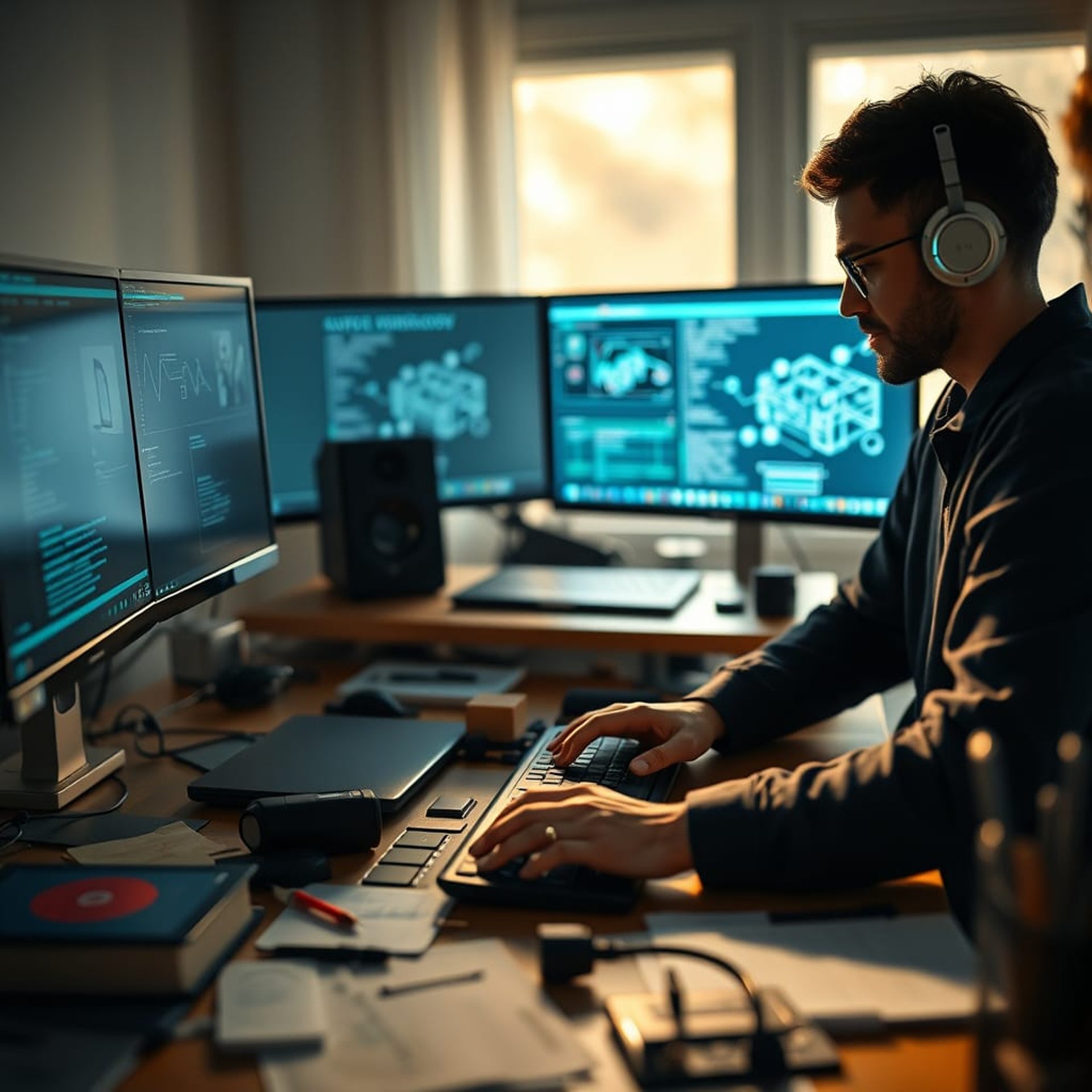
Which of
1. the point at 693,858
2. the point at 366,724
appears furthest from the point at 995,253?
the point at 366,724

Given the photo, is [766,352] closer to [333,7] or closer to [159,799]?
[159,799]

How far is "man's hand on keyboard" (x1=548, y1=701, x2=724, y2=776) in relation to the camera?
1281 millimetres

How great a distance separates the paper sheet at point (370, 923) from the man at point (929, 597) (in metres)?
0.07

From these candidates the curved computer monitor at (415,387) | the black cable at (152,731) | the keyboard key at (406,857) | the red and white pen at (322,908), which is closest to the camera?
the red and white pen at (322,908)

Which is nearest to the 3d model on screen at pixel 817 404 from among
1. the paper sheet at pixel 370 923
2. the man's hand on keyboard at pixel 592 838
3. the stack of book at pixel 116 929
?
the man's hand on keyboard at pixel 592 838

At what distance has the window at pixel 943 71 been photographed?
2.48 meters

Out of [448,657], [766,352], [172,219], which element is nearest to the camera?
[766,352]

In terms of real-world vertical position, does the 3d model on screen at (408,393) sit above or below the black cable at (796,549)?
above

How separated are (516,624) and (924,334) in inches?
31.0

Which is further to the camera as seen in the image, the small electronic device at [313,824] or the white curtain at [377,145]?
the white curtain at [377,145]

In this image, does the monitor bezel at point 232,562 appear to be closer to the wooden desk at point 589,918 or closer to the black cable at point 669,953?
the wooden desk at point 589,918

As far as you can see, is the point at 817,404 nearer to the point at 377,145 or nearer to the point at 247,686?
the point at 247,686

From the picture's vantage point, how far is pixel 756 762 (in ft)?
4.49

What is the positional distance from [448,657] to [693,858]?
3.48ft
